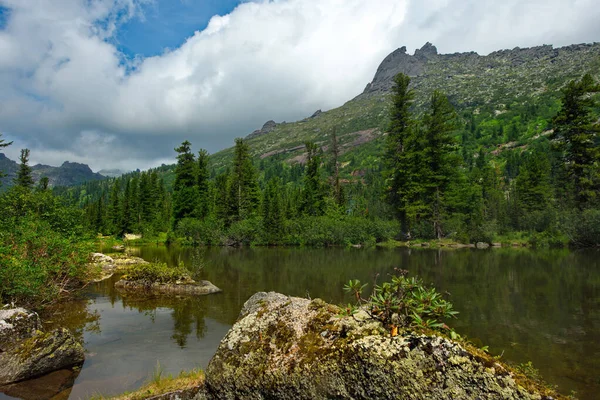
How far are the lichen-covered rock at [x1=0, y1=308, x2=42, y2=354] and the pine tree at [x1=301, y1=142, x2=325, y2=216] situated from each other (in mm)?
50589

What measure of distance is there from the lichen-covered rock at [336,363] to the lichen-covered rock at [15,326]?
18.2 ft

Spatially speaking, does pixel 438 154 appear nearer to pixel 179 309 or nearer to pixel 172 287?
pixel 172 287

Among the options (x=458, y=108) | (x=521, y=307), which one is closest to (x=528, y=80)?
(x=458, y=108)

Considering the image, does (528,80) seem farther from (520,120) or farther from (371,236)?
(371,236)

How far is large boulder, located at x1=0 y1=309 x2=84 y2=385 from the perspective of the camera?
21.6ft

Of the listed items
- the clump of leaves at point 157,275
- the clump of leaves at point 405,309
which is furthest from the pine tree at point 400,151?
the clump of leaves at point 405,309

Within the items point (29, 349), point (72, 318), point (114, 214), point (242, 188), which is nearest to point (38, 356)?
point (29, 349)

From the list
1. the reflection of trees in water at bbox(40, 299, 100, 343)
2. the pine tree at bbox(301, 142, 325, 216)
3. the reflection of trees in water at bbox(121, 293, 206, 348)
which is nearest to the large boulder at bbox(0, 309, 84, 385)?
the reflection of trees in water at bbox(40, 299, 100, 343)

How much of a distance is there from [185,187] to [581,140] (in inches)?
2156

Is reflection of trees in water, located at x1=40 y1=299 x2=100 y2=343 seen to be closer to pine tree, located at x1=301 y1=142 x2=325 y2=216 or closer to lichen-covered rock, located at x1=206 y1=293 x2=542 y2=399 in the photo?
lichen-covered rock, located at x1=206 y1=293 x2=542 y2=399

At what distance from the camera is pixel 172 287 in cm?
1584

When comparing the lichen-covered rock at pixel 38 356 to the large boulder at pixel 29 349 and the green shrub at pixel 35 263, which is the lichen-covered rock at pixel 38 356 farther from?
the green shrub at pixel 35 263

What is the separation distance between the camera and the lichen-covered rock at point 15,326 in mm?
7271

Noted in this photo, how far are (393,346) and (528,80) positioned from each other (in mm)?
222642
